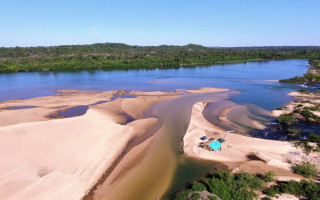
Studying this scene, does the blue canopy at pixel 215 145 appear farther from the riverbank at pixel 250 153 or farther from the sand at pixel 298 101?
the sand at pixel 298 101

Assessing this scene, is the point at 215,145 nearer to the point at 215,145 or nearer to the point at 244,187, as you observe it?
the point at 215,145

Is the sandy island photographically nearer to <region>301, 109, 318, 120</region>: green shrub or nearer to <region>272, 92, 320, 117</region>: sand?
<region>301, 109, 318, 120</region>: green shrub

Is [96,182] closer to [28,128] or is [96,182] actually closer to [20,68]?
[28,128]

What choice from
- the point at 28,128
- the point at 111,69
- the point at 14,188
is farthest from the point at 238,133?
the point at 111,69

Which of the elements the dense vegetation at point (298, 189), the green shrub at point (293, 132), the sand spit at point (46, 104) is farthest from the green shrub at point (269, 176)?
the sand spit at point (46, 104)

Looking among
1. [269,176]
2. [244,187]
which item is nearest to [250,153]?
[269,176]

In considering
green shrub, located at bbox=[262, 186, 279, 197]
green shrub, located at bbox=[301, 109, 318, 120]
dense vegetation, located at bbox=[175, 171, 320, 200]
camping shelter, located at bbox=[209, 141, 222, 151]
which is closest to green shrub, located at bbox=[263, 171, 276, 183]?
dense vegetation, located at bbox=[175, 171, 320, 200]
